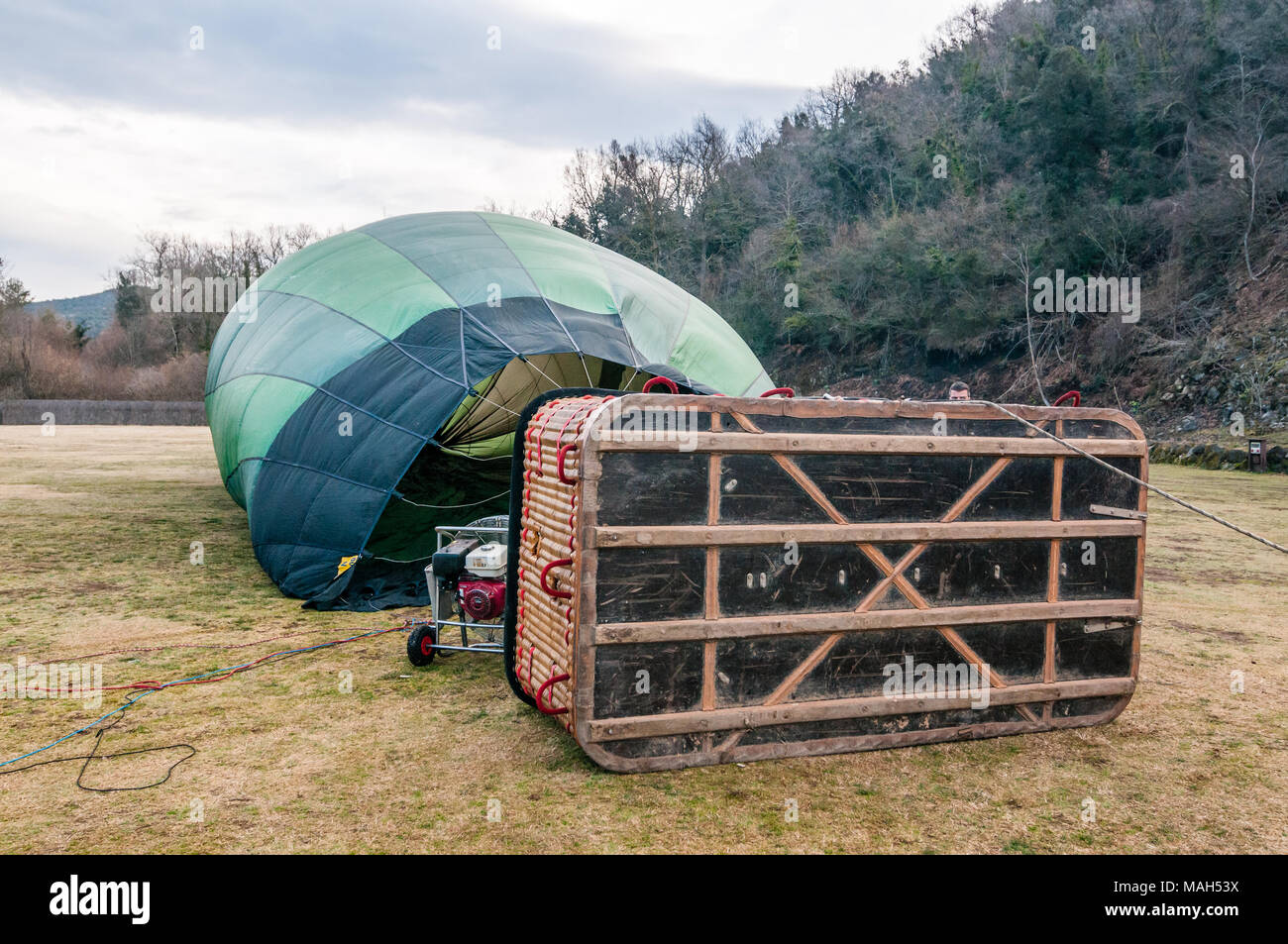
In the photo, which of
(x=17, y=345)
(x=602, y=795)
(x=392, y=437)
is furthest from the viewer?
(x=17, y=345)

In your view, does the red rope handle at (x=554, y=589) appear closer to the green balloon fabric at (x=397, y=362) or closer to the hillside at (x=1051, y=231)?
the green balloon fabric at (x=397, y=362)

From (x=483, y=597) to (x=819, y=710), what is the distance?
2.26 metres

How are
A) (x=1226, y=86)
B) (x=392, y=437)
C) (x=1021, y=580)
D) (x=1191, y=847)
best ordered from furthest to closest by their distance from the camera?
(x=1226, y=86) → (x=392, y=437) → (x=1021, y=580) → (x=1191, y=847)

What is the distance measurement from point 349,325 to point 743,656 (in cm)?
534

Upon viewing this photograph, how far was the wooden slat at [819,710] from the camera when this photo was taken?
164 inches

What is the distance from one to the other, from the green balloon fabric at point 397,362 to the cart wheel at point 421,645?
5.41ft

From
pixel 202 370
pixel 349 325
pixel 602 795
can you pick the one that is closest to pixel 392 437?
pixel 349 325

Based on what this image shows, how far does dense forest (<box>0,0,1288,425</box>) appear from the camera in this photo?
98.9ft

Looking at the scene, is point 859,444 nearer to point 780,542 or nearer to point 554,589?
point 780,542

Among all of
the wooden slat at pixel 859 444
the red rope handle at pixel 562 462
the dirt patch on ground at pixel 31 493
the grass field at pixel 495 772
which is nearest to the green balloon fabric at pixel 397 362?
the grass field at pixel 495 772

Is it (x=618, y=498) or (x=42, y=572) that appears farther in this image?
(x=42, y=572)

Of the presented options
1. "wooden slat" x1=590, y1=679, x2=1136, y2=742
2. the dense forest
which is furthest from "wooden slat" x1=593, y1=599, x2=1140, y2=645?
the dense forest

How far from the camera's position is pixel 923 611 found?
15.2 feet

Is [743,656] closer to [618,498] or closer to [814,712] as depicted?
[814,712]
